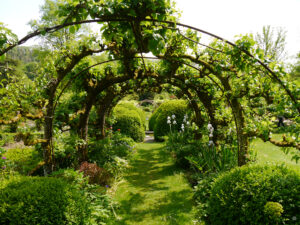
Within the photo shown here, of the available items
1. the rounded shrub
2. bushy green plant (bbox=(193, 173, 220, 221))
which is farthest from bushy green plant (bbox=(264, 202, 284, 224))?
the rounded shrub

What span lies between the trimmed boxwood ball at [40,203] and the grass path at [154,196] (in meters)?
1.18

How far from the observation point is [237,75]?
3.72 metres

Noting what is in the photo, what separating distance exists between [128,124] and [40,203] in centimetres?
819

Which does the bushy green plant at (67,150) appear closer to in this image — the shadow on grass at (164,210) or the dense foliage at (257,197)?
the shadow on grass at (164,210)

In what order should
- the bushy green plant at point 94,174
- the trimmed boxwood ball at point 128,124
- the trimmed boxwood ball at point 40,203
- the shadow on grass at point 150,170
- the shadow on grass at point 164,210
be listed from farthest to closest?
the trimmed boxwood ball at point 128,124 → the shadow on grass at point 150,170 → the bushy green plant at point 94,174 → the shadow on grass at point 164,210 → the trimmed boxwood ball at point 40,203

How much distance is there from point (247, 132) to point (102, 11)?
3.15 metres

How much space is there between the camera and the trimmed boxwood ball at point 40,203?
2.22 m

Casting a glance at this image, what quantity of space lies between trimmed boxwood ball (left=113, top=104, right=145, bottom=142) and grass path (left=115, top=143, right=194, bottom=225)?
3.83 m

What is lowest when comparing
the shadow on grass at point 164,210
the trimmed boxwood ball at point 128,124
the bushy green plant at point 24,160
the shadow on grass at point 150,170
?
the shadow on grass at point 164,210

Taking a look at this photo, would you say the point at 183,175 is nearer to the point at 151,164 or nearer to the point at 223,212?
the point at 151,164

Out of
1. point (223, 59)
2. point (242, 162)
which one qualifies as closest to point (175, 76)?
point (223, 59)

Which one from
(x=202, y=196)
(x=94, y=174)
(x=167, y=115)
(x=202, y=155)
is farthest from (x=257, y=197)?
(x=167, y=115)

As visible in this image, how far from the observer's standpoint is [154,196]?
172 inches

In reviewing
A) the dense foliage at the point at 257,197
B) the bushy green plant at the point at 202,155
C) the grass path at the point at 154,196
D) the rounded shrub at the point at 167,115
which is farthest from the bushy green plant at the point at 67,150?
the rounded shrub at the point at 167,115
